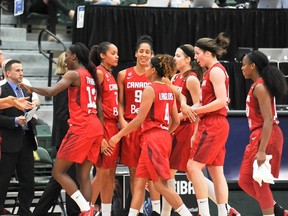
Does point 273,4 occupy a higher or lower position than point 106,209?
higher

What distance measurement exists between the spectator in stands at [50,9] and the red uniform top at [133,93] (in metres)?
5.99

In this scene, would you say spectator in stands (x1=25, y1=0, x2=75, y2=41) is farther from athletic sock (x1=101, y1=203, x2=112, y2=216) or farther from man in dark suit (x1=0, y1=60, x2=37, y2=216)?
athletic sock (x1=101, y1=203, x2=112, y2=216)

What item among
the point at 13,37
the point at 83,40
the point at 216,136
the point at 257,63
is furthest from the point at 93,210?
the point at 13,37

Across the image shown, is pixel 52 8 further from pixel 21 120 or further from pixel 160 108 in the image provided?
pixel 160 108

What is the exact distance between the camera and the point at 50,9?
15.6m

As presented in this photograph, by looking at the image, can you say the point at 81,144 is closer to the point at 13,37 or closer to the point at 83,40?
the point at 83,40

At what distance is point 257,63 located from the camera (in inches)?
352

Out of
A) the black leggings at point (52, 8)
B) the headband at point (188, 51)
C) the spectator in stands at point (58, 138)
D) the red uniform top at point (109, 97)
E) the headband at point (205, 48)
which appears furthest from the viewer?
the black leggings at point (52, 8)

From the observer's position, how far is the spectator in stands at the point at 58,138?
10.4m

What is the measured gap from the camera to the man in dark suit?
10.2 m

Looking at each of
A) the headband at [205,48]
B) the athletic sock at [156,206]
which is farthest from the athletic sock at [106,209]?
the headband at [205,48]

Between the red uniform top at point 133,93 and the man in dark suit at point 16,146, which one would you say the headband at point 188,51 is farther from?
the man in dark suit at point 16,146

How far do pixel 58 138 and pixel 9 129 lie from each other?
0.78 meters

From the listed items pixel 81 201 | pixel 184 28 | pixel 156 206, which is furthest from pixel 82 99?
pixel 184 28
